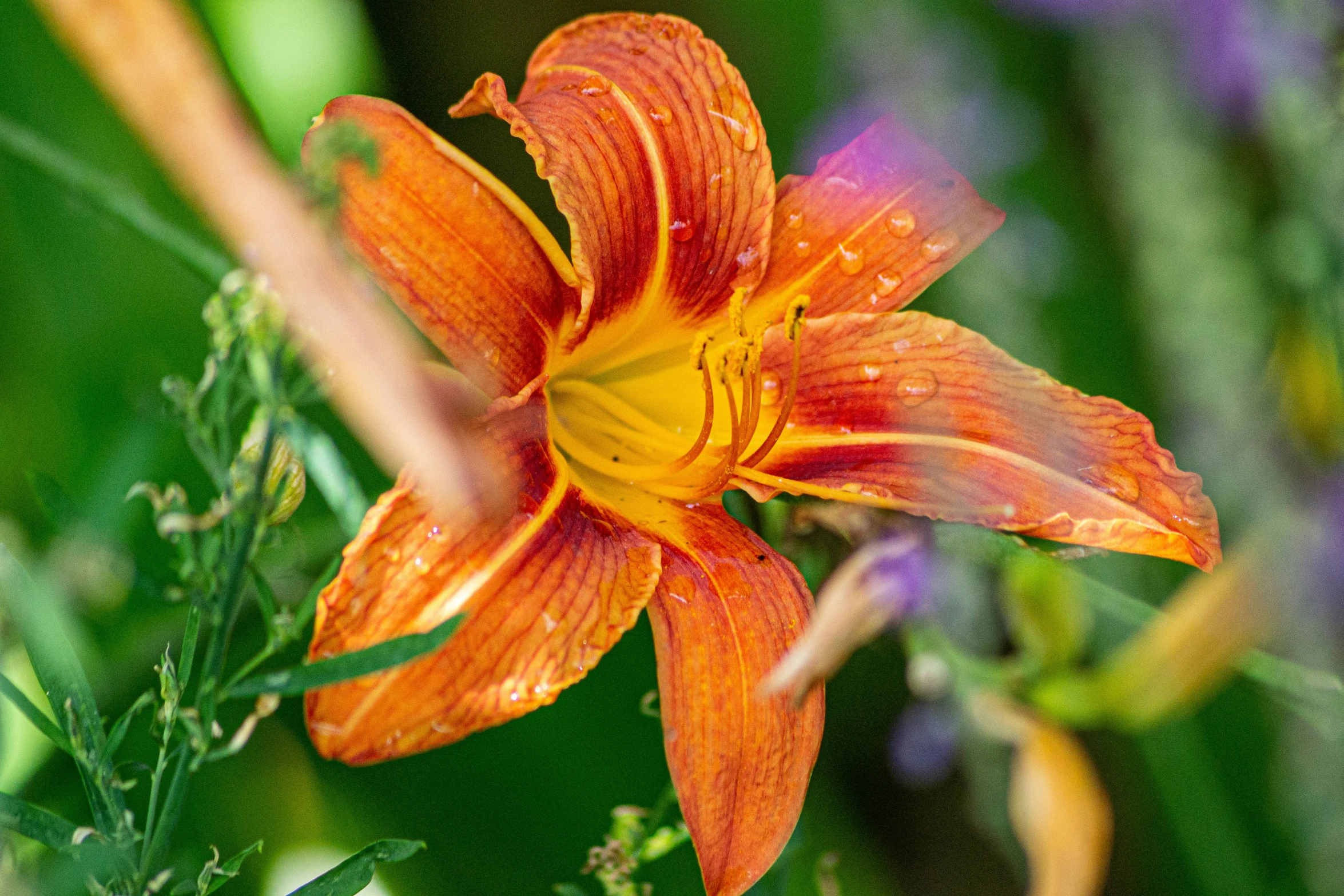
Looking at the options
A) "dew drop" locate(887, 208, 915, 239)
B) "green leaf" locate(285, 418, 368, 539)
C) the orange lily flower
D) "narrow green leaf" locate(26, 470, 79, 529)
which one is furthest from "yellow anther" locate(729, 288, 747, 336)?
"narrow green leaf" locate(26, 470, 79, 529)

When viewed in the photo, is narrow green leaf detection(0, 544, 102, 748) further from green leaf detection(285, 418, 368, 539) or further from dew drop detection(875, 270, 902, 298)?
dew drop detection(875, 270, 902, 298)

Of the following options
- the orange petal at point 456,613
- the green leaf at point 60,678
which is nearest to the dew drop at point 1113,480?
the orange petal at point 456,613

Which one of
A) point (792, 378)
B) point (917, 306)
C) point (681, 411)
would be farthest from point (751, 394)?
point (917, 306)

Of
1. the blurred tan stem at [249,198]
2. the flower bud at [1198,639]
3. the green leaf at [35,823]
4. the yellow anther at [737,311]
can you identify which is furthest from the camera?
the yellow anther at [737,311]

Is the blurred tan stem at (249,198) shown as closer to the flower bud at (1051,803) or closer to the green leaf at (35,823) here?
the green leaf at (35,823)

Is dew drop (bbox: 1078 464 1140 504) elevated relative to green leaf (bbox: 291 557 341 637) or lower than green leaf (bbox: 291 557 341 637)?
lower

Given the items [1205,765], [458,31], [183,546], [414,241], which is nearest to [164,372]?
[414,241]

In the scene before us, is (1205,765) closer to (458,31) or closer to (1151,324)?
(1151,324)
